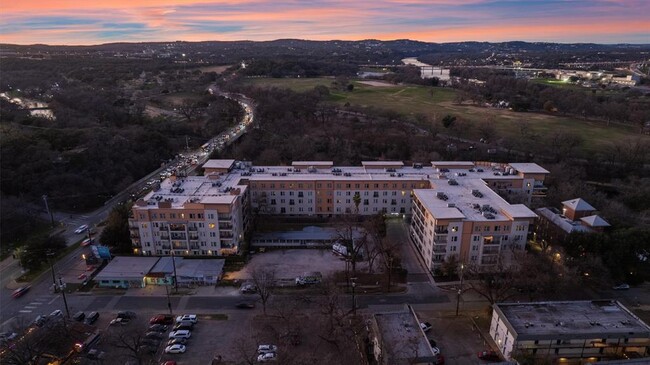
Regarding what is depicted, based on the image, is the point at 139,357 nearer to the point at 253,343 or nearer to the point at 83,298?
the point at 253,343

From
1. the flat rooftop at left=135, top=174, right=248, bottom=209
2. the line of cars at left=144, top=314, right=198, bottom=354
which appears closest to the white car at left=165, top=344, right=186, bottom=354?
the line of cars at left=144, top=314, right=198, bottom=354

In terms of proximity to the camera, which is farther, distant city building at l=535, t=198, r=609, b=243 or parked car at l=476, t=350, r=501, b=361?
distant city building at l=535, t=198, r=609, b=243

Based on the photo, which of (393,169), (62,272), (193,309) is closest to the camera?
(193,309)

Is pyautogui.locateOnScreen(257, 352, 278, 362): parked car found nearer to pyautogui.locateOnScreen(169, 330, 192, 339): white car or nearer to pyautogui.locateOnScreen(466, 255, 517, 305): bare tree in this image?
pyautogui.locateOnScreen(169, 330, 192, 339): white car

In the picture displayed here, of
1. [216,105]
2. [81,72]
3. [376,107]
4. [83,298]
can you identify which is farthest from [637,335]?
[81,72]

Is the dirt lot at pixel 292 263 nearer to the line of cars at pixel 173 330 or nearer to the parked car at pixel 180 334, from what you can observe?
the line of cars at pixel 173 330

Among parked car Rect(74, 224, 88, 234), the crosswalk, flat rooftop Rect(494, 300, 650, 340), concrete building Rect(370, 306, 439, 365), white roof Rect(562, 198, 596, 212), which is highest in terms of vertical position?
white roof Rect(562, 198, 596, 212)

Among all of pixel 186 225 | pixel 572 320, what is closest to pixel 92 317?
pixel 186 225
